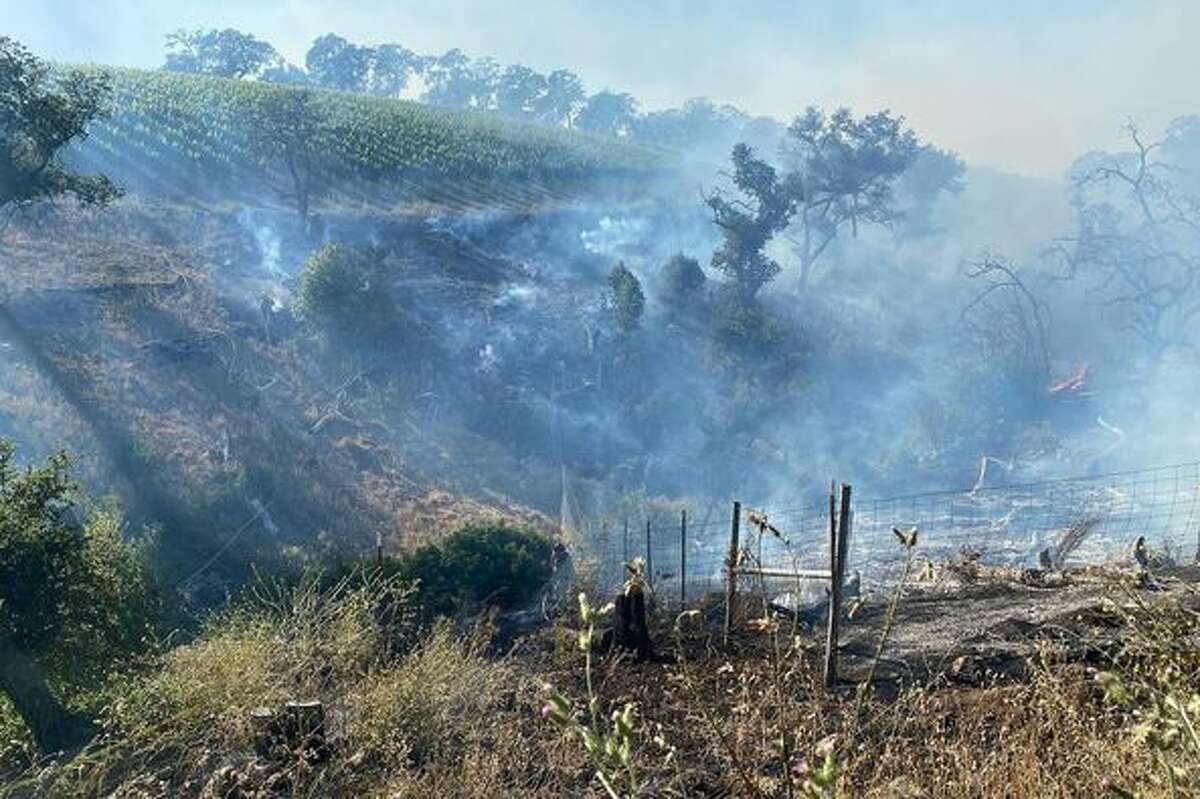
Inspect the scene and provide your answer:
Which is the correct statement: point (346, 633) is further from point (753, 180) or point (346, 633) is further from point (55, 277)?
point (753, 180)

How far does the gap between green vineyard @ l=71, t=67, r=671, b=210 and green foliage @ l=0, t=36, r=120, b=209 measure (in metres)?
10.2

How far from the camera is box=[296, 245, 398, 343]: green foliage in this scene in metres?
26.2

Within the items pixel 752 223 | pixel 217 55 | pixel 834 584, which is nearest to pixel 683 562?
pixel 834 584

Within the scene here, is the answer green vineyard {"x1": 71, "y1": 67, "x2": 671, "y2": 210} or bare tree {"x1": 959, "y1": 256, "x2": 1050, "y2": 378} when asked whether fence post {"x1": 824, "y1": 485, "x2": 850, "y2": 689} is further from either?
green vineyard {"x1": 71, "y1": 67, "x2": 671, "y2": 210}

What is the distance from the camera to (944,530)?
19.4 m

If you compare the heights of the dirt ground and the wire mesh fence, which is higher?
the dirt ground

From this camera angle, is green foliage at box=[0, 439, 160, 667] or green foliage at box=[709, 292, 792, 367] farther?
green foliage at box=[709, 292, 792, 367]

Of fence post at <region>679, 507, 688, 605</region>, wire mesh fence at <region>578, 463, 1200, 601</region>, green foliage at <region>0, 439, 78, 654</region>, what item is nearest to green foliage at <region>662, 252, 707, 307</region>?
wire mesh fence at <region>578, 463, 1200, 601</region>

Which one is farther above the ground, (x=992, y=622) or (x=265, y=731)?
(x=265, y=731)

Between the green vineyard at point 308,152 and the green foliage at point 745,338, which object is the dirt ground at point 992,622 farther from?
the green vineyard at point 308,152

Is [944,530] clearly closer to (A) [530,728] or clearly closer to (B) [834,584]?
Result: (B) [834,584]

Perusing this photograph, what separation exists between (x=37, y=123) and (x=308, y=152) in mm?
14913

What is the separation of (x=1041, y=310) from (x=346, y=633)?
38616 millimetres

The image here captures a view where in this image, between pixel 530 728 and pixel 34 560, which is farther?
pixel 34 560
